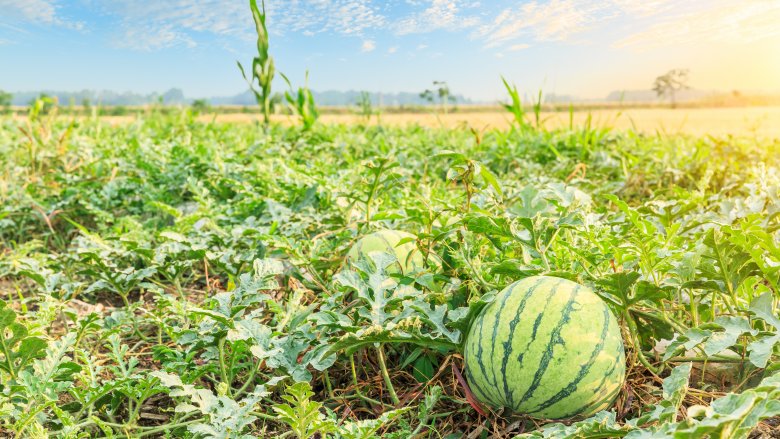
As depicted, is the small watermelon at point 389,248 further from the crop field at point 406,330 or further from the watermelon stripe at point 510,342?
the watermelon stripe at point 510,342

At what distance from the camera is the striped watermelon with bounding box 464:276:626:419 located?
1745 mm

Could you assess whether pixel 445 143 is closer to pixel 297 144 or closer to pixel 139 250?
pixel 297 144

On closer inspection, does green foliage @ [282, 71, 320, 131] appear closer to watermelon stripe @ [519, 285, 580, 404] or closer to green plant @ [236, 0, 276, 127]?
green plant @ [236, 0, 276, 127]

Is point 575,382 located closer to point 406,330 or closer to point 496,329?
point 496,329

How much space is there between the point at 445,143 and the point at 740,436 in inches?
222

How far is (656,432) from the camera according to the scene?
1399 mm

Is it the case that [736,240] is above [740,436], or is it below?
above

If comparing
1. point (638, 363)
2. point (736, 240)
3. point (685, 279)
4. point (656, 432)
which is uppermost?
point (736, 240)

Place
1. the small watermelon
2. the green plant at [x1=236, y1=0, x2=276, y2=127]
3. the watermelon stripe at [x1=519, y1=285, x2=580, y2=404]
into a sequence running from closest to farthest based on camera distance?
the watermelon stripe at [x1=519, y1=285, x2=580, y2=404], the small watermelon, the green plant at [x1=236, y1=0, x2=276, y2=127]

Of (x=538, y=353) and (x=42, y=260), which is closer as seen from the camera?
(x=538, y=353)

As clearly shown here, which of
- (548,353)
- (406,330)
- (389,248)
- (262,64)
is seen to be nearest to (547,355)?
(548,353)

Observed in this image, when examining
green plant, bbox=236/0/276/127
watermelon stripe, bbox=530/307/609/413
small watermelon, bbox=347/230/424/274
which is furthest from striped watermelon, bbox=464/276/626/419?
green plant, bbox=236/0/276/127

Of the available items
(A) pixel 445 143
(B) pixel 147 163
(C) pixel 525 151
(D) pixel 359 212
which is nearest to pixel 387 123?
(A) pixel 445 143

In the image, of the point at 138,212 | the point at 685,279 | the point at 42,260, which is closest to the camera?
the point at 685,279
